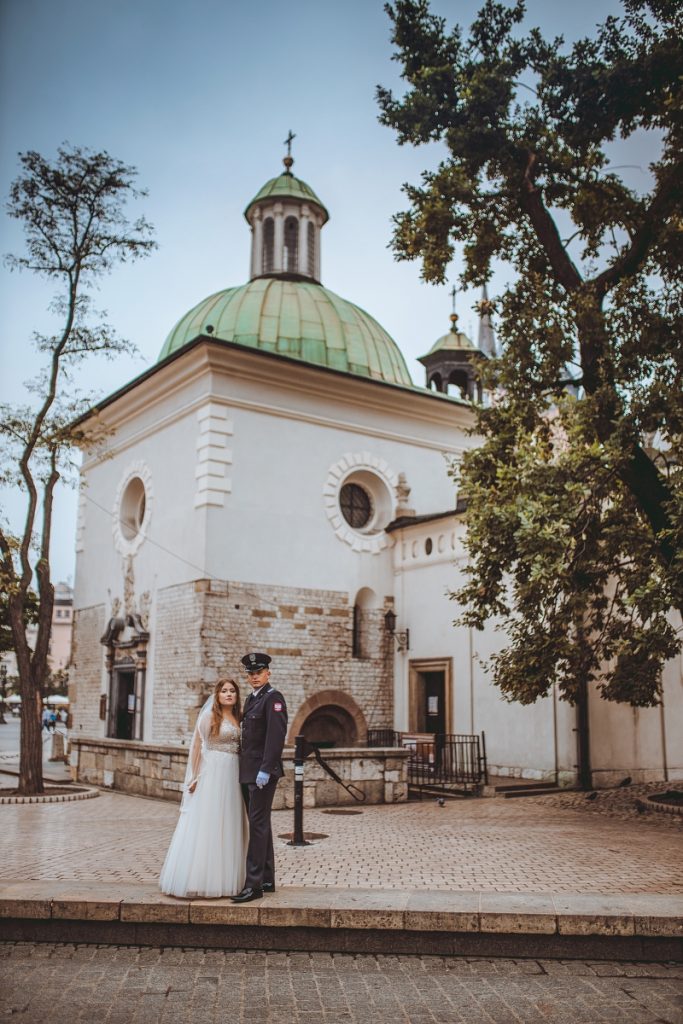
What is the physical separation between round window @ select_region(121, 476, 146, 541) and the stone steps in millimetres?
16307

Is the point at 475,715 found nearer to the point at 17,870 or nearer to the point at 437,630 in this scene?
the point at 437,630

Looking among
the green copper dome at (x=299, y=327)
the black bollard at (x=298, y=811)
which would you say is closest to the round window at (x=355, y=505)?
the green copper dome at (x=299, y=327)

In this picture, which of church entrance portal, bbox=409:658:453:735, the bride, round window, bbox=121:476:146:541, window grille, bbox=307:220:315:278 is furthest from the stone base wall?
window grille, bbox=307:220:315:278

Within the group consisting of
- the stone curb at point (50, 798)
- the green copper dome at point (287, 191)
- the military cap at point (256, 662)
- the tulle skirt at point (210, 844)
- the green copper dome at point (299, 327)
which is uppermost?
the green copper dome at point (287, 191)

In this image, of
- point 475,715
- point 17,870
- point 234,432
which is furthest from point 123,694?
point 17,870

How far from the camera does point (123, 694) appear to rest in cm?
2188

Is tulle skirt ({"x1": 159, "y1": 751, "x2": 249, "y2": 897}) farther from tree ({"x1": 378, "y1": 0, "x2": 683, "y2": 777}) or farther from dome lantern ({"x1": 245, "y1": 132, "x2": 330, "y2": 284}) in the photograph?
dome lantern ({"x1": 245, "y1": 132, "x2": 330, "y2": 284})

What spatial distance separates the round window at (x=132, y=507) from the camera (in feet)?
75.4

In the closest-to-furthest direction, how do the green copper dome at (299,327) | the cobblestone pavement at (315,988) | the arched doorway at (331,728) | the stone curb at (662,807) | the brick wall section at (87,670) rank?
the cobblestone pavement at (315,988) < the stone curb at (662,807) < the arched doorway at (331,728) < the green copper dome at (299,327) < the brick wall section at (87,670)

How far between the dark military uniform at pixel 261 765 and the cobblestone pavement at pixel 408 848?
971mm

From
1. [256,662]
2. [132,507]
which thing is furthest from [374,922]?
[132,507]

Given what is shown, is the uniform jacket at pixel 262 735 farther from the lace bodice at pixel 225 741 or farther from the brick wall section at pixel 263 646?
the brick wall section at pixel 263 646

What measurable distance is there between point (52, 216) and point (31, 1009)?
14.6 metres

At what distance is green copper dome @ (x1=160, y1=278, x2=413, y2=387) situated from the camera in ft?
74.8
